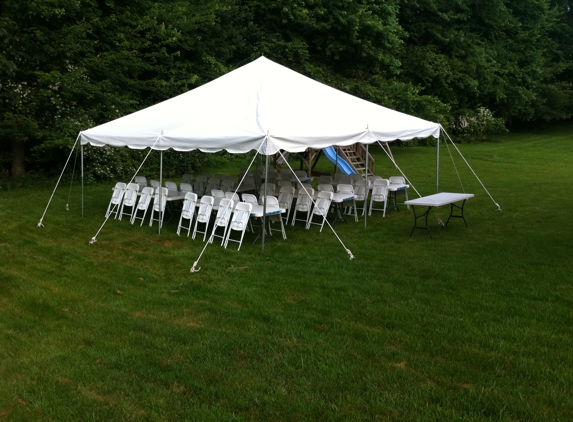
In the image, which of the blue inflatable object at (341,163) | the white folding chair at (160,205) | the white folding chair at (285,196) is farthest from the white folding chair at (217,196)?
the blue inflatable object at (341,163)

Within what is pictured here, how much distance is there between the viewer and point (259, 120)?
27.4 ft

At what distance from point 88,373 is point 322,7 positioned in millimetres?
21054

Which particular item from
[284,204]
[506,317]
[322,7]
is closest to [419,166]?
[322,7]

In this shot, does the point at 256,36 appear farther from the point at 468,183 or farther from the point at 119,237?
the point at 119,237

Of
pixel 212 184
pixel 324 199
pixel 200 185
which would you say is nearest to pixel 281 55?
pixel 200 185

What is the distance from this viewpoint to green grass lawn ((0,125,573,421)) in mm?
3834

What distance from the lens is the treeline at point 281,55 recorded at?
1527 centimetres

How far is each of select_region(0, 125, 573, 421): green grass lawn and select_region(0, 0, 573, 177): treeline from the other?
16.5ft

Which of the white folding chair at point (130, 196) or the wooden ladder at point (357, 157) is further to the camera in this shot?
the wooden ladder at point (357, 157)

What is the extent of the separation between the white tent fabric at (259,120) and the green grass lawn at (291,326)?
1582 mm

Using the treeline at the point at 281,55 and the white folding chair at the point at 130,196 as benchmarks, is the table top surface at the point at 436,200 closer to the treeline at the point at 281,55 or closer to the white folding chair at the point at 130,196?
the white folding chair at the point at 130,196

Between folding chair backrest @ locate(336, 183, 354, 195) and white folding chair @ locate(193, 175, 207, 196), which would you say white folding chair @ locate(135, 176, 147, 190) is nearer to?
white folding chair @ locate(193, 175, 207, 196)

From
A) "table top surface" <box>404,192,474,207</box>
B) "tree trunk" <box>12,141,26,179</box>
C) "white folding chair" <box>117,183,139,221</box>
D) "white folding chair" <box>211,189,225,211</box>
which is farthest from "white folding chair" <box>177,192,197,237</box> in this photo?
"tree trunk" <box>12,141,26,179</box>

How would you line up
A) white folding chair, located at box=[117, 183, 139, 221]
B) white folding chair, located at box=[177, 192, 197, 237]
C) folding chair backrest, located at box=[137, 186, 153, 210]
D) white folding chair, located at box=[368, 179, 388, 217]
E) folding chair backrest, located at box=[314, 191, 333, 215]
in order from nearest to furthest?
white folding chair, located at box=[177, 192, 197, 237]
folding chair backrest, located at box=[314, 191, 333, 215]
folding chair backrest, located at box=[137, 186, 153, 210]
white folding chair, located at box=[117, 183, 139, 221]
white folding chair, located at box=[368, 179, 388, 217]
